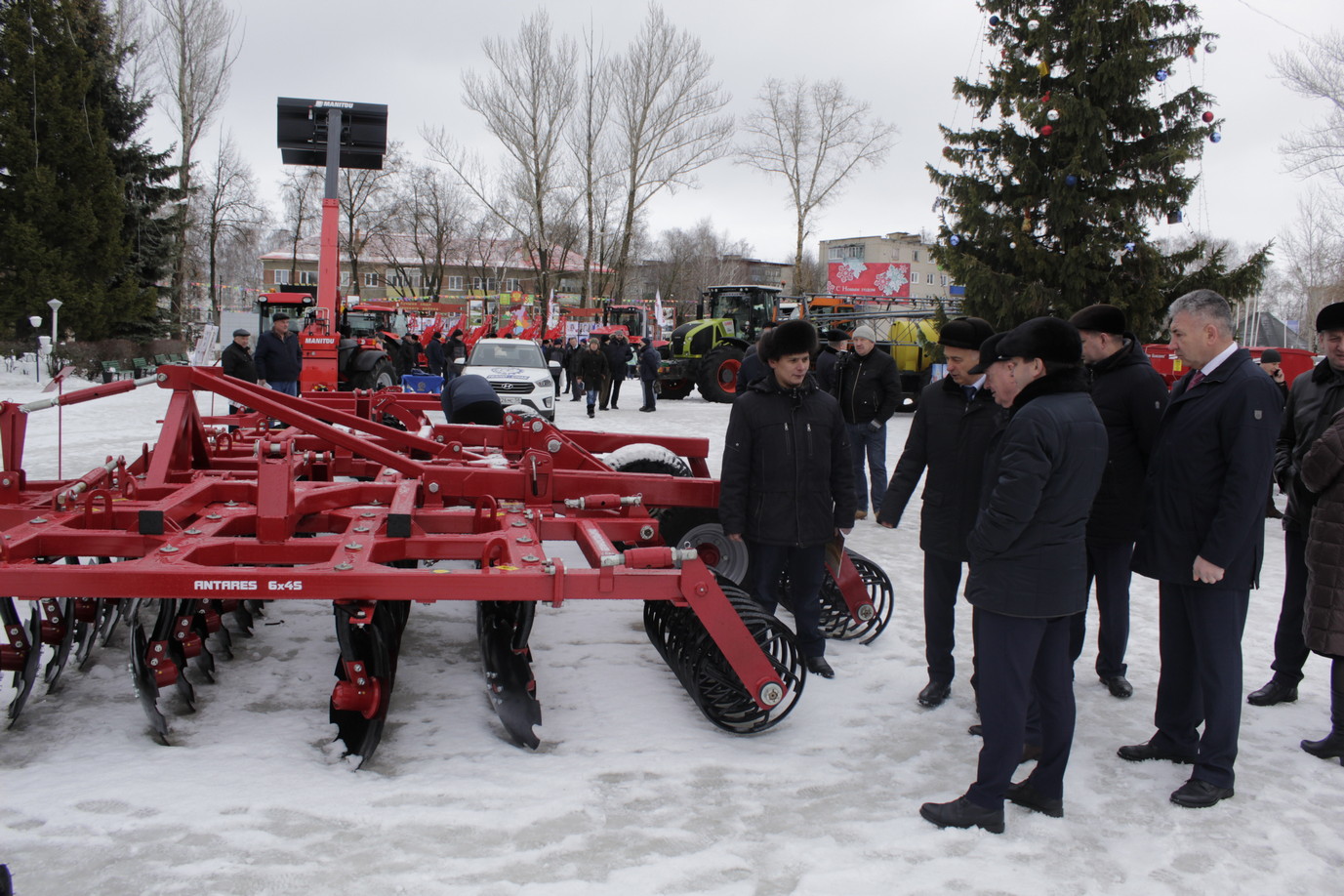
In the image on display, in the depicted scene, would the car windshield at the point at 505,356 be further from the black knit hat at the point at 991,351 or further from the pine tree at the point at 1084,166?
the black knit hat at the point at 991,351

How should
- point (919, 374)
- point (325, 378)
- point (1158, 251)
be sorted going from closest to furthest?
point (325, 378), point (1158, 251), point (919, 374)

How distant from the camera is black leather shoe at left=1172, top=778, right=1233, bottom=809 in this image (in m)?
3.19

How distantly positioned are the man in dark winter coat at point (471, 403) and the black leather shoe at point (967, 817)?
469cm

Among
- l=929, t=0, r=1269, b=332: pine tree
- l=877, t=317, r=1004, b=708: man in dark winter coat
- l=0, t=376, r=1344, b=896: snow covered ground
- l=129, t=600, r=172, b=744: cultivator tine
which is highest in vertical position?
l=929, t=0, r=1269, b=332: pine tree

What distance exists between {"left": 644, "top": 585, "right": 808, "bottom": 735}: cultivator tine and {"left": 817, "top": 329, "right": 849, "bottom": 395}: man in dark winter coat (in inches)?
163

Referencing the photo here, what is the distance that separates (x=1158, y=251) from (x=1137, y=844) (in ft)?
49.7

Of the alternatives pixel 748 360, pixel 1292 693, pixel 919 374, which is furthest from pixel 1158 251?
pixel 1292 693

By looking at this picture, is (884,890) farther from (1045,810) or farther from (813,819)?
(1045,810)

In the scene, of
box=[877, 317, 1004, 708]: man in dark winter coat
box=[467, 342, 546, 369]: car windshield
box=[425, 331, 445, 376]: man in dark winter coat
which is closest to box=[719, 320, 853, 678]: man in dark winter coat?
box=[877, 317, 1004, 708]: man in dark winter coat

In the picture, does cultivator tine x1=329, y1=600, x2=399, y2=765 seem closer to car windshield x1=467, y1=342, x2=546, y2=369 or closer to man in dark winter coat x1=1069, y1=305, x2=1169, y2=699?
man in dark winter coat x1=1069, y1=305, x2=1169, y2=699

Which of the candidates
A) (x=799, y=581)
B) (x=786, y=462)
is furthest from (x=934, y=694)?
(x=786, y=462)

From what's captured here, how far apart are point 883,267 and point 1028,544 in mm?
34787

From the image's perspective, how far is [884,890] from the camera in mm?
2643

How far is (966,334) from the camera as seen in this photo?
3.96 m
